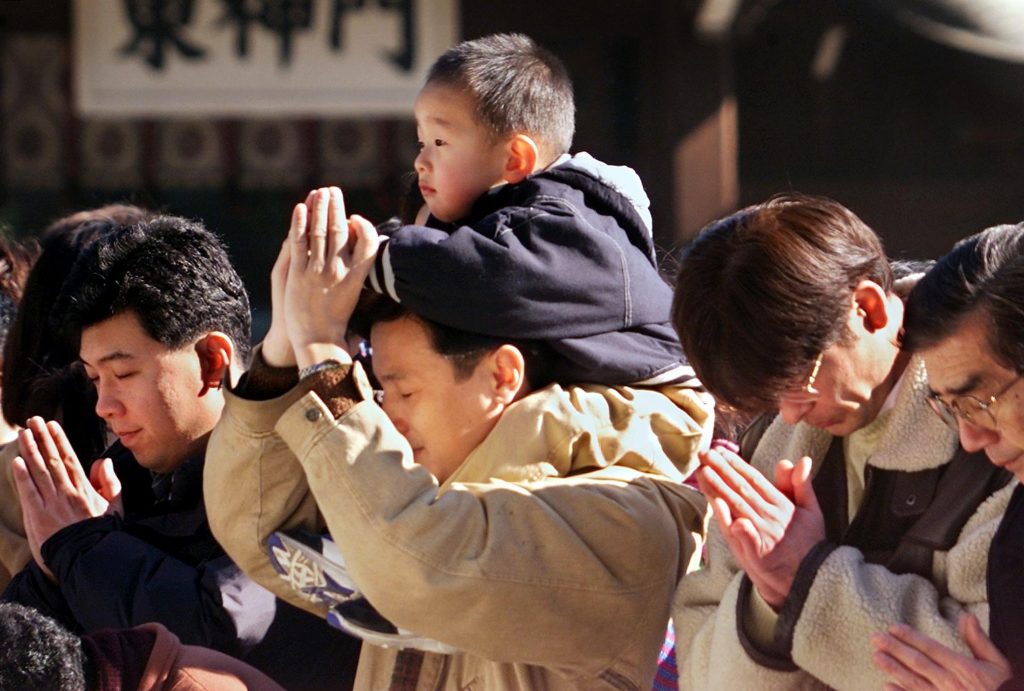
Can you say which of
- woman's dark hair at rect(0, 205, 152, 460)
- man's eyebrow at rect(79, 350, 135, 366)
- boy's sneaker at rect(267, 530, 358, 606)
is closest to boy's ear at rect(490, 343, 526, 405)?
boy's sneaker at rect(267, 530, 358, 606)

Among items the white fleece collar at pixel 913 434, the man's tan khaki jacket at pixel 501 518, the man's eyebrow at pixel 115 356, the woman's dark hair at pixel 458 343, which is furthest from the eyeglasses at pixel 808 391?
the man's eyebrow at pixel 115 356

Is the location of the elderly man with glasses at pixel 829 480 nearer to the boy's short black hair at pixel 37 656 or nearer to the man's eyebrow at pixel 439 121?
the man's eyebrow at pixel 439 121

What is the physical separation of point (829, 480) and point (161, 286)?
52.8 inches

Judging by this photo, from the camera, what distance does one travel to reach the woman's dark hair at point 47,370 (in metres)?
3.34

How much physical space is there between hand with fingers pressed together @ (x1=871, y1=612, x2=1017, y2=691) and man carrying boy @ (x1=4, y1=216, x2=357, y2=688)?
3.77ft

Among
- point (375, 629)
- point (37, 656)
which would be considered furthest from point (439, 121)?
point (37, 656)

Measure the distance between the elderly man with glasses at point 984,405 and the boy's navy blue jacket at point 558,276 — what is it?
53 cm

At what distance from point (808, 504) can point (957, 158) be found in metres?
5.30

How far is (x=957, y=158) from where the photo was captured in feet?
23.9

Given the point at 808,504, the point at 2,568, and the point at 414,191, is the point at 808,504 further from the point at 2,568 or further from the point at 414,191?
the point at 2,568

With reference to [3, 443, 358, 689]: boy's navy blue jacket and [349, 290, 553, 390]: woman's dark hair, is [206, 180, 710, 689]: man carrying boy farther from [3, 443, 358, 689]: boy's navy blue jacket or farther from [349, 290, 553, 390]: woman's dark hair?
[3, 443, 358, 689]: boy's navy blue jacket

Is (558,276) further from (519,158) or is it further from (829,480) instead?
(829,480)

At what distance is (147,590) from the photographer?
2.81m

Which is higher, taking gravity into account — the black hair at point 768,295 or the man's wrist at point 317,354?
the black hair at point 768,295
